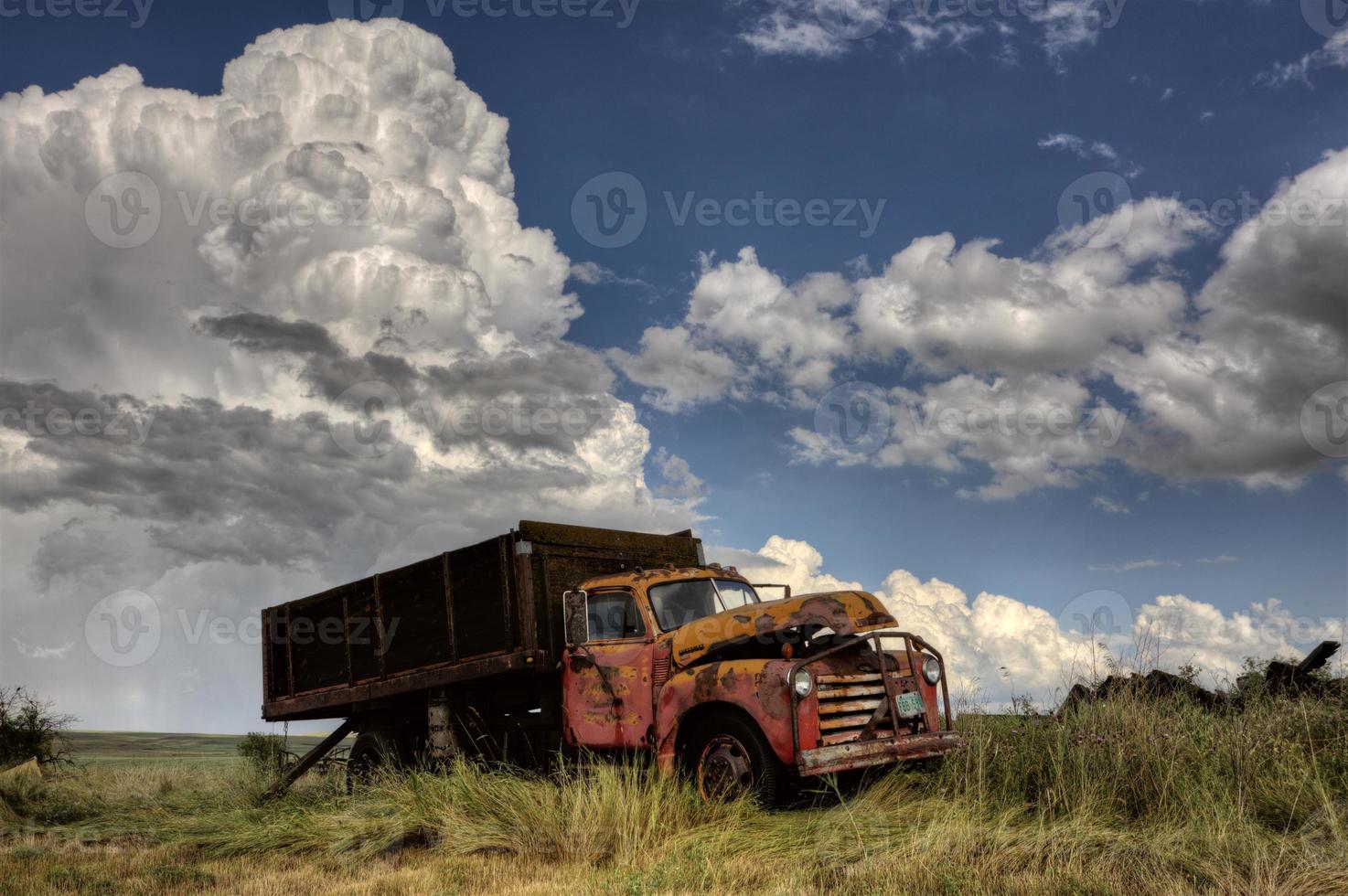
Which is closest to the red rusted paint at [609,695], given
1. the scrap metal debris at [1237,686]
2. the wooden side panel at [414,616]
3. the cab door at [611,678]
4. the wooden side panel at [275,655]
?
the cab door at [611,678]

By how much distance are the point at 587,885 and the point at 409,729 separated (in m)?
7.18

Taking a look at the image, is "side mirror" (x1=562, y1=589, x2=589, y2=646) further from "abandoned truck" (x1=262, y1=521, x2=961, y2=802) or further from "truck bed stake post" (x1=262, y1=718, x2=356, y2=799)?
"truck bed stake post" (x1=262, y1=718, x2=356, y2=799)

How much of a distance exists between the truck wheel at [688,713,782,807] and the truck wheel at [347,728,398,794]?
207 inches

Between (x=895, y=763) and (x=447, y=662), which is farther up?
(x=447, y=662)

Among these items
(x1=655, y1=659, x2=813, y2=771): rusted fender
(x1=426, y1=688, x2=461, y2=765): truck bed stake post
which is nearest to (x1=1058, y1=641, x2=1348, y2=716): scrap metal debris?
(x1=655, y1=659, x2=813, y2=771): rusted fender

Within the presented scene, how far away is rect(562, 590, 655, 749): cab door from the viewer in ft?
29.6

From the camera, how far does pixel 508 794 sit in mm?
8492

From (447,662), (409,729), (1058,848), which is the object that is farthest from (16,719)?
(1058,848)

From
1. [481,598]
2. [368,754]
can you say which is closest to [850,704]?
[481,598]

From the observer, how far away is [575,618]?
31.0ft

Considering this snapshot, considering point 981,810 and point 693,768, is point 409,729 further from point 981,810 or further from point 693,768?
point 981,810

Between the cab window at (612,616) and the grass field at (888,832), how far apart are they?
1.32 metres

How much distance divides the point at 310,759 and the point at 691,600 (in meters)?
6.89

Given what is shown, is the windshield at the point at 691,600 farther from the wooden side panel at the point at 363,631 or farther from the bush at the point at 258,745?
the bush at the point at 258,745
